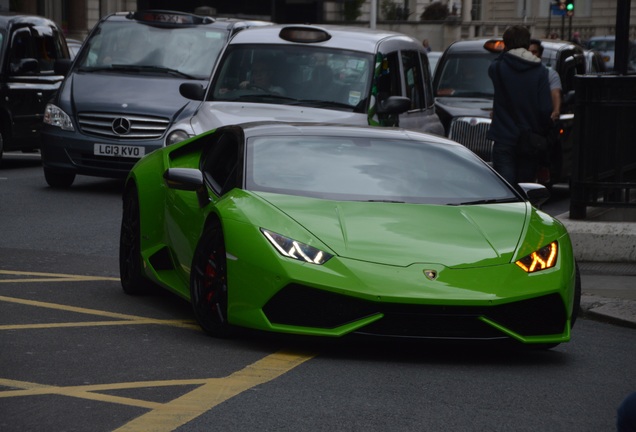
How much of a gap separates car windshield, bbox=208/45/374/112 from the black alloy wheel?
14.9 ft

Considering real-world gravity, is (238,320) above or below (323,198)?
below

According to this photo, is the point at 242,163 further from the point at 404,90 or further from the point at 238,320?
the point at 404,90

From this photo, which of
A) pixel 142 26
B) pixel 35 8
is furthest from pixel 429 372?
pixel 35 8

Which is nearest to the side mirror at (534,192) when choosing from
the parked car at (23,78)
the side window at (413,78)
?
the side window at (413,78)

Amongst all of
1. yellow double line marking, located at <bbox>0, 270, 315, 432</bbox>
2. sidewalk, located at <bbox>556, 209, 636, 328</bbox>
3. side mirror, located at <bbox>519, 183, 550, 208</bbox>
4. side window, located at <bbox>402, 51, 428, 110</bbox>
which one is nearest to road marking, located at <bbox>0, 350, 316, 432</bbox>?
yellow double line marking, located at <bbox>0, 270, 315, 432</bbox>

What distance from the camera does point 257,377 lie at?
6.54 m

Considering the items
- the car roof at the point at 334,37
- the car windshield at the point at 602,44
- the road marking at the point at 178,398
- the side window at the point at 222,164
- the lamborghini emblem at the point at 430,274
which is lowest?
the car windshield at the point at 602,44

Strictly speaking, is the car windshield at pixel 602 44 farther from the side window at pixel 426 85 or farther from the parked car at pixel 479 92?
the side window at pixel 426 85


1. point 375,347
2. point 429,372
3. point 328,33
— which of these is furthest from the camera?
point 328,33

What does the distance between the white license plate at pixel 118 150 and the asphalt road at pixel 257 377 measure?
6.57 meters

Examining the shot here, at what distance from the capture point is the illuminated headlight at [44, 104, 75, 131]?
16.1 metres

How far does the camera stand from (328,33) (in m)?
14.3

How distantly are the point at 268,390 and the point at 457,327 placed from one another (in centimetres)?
120

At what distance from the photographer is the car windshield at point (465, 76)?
1845 centimetres
